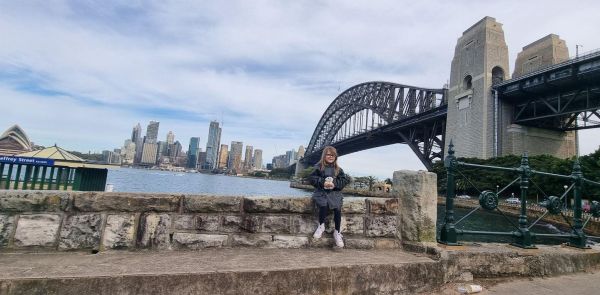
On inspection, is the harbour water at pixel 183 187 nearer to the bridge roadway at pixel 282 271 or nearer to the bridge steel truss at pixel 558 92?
the bridge roadway at pixel 282 271

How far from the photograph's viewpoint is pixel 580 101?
43.1 m

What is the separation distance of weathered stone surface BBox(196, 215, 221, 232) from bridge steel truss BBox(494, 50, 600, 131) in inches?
1594

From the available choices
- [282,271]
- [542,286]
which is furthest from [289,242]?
[542,286]

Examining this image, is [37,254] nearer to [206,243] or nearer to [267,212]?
[206,243]

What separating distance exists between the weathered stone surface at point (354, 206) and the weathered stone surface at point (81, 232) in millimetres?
2520

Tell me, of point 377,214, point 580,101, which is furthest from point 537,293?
point 580,101

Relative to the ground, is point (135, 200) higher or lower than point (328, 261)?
higher

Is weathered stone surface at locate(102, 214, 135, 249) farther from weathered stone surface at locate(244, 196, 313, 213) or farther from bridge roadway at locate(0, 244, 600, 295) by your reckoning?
weathered stone surface at locate(244, 196, 313, 213)

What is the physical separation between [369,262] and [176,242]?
188 cm

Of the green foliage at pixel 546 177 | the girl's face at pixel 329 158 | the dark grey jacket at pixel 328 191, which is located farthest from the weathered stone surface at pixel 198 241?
the green foliage at pixel 546 177

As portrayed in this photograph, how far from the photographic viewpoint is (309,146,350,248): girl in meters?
3.66

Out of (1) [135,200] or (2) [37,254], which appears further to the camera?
(1) [135,200]

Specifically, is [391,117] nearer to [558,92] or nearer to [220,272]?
[558,92]

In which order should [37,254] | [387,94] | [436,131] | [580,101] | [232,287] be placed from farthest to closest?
[387,94]
[436,131]
[580,101]
[37,254]
[232,287]
